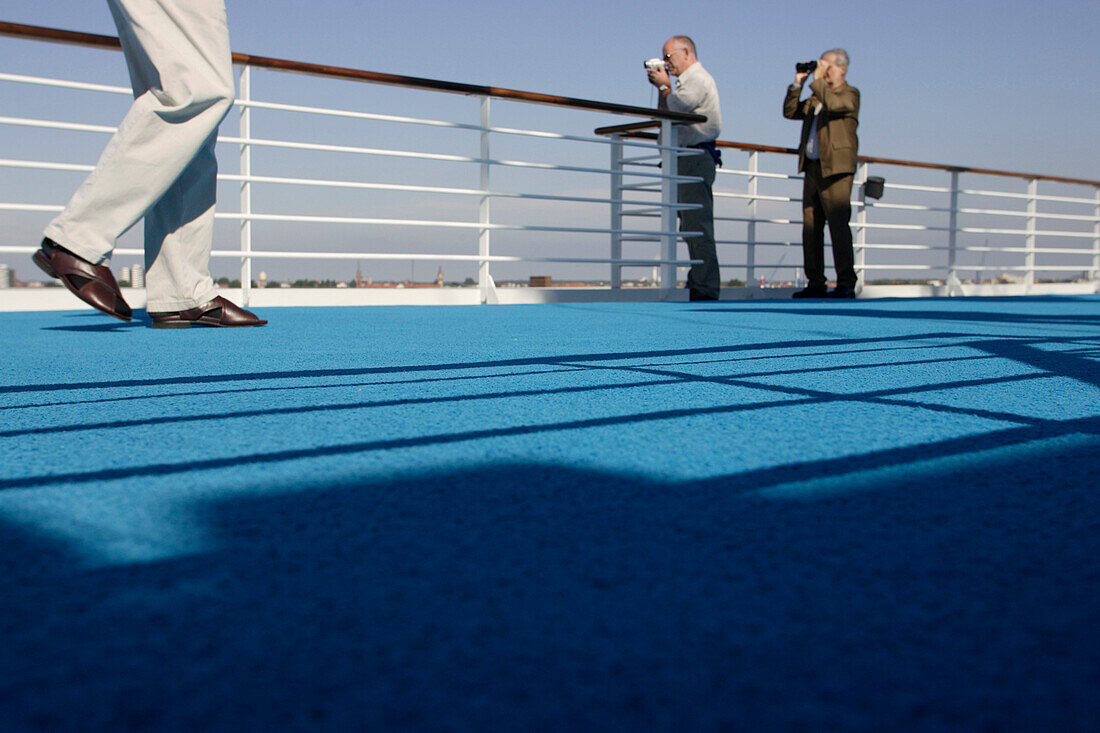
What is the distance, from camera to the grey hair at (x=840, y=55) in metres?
4.46

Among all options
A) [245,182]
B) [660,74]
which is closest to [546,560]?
[245,182]

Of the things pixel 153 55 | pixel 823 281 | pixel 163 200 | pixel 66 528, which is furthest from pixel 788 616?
pixel 823 281

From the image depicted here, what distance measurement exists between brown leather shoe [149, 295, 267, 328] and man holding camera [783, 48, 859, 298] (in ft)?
10.9

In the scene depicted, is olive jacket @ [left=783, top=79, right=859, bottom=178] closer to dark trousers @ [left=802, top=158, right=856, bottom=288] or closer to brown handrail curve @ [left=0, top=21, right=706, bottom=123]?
dark trousers @ [left=802, top=158, right=856, bottom=288]

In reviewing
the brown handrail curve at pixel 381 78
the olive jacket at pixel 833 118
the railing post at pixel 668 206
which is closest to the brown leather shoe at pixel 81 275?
the brown handrail curve at pixel 381 78

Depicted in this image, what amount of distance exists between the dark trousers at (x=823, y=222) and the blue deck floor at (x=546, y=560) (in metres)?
3.76

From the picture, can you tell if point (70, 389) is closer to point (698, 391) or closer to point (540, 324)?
point (698, 391)

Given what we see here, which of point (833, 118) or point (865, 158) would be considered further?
point (865, 158)

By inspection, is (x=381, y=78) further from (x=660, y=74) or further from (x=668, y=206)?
(x=660, y=74)

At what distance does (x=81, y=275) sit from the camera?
1.66m

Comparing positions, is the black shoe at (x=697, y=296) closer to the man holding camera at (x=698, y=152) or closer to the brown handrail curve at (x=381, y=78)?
the man holding camera at (x=698, y=152)

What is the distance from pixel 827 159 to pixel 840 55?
0.50m

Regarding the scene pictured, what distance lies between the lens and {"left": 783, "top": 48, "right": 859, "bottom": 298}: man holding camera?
4.45m

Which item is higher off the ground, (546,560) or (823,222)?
Result: (823,222)
